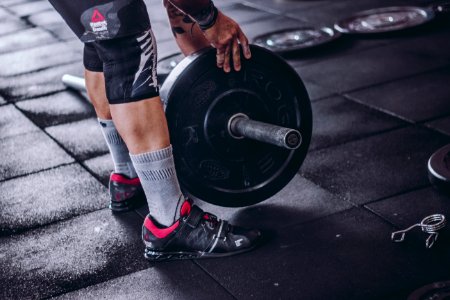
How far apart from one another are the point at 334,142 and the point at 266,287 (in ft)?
3.22

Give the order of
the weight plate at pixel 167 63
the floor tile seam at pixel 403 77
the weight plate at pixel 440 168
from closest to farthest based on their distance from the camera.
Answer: the weight plate at pixel 440 168 → the floor tile seam at pixel 403 77 → the weight plate at pixel 167 63

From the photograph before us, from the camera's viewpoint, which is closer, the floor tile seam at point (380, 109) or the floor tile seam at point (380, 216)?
the floor tile seam at point (380, 216)

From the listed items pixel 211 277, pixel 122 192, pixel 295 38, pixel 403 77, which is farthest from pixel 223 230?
pixel 295 38

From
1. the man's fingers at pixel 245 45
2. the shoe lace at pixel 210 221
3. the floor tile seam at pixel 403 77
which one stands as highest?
the man's fingers at pixel 245 45

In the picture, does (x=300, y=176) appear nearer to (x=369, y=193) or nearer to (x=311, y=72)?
(x=369, y=193)

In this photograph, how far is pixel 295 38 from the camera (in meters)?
3.88

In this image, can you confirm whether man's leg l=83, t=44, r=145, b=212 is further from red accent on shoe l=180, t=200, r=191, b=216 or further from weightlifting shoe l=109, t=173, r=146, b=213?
red accent on shoe l=180, t=200, r=191, b=216

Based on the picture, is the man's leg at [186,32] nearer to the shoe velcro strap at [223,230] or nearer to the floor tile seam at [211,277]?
the shoe velcro strap at [223,230]

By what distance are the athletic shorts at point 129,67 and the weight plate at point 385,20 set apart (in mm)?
2192

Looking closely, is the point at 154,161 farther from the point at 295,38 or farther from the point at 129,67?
the point at 295,38

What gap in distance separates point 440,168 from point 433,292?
614mm

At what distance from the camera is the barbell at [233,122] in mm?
2014

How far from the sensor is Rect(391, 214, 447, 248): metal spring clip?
1.92 m

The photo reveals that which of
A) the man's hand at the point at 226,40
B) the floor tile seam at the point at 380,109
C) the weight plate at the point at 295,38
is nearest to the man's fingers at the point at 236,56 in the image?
the man's hand at the point at 226,40
